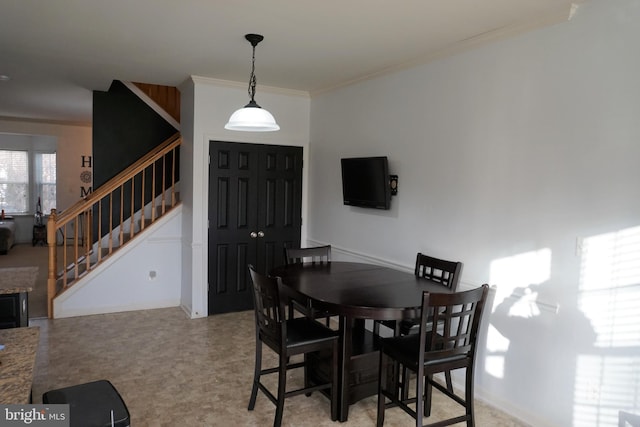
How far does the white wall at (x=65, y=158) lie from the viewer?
948 cm

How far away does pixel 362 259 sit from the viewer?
4516 millimetres

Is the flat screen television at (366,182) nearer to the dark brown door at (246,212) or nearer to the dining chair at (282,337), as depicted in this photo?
the dark brown door at (246,212)

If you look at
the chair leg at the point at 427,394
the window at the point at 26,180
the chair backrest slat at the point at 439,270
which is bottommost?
the chair leg at the point at 427,394

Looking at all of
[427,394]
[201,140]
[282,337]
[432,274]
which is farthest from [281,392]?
[201,140]

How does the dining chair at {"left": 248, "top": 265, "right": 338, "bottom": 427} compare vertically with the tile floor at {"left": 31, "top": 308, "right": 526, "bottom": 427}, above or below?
above

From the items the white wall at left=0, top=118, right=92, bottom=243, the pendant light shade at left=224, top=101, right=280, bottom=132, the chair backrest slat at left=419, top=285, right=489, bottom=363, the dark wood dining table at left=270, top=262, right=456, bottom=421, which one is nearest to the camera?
the chair backrest slat at left=419, top=285, right=489, bottom=363

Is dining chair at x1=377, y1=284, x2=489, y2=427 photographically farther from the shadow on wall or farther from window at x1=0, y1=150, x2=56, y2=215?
window at x1=0, y1=150, x2=56, y2=215

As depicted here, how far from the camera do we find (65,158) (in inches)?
378

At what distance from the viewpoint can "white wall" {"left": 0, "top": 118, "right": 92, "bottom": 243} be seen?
31.1 ft

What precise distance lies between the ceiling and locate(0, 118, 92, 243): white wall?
5090 mm

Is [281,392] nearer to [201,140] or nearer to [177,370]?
[177,370]

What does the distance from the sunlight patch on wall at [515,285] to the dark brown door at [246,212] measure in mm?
2805

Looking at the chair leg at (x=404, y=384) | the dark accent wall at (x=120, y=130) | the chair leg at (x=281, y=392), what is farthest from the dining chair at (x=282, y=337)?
the dark accent wall at (x=120, y=130)

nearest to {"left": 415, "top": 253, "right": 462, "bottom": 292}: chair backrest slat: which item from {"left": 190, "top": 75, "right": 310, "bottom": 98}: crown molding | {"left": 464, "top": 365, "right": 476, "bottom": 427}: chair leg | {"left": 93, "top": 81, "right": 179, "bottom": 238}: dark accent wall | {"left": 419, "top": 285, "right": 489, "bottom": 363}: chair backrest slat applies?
{"left": 419, "top": 285, "right": 489, "bottom": 363}: chair backrest slat
